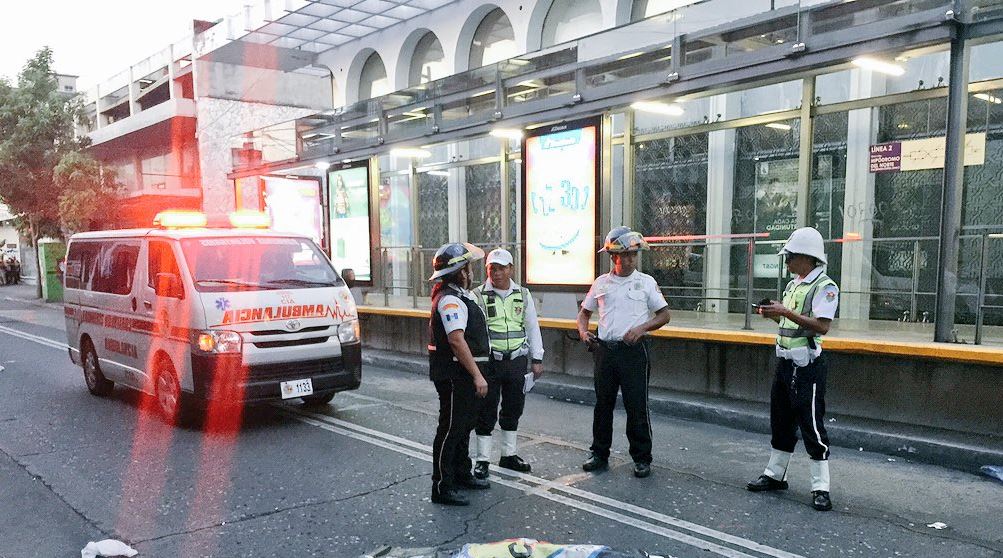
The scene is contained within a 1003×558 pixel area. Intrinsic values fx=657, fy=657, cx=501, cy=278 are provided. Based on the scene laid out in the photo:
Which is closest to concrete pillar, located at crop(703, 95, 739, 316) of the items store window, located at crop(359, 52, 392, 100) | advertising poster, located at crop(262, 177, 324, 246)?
advertising poster, located at crop(262, 177, 324, 246)

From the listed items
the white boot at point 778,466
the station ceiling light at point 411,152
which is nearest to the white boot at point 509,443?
the white boot at point 778,466

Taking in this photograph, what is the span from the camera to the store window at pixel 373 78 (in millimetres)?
16891

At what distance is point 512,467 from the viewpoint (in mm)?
5223

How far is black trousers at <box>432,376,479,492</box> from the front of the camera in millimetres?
4477

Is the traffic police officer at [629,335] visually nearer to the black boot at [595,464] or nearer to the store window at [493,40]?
the black boot at [595,464]

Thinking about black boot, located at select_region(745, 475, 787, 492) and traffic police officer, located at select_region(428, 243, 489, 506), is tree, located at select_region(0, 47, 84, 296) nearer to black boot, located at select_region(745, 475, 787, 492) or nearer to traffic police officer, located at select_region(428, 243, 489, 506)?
traffic police officer, located at select_region(428, 243, 489, 506)

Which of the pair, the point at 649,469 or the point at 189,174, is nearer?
the point at 649,469

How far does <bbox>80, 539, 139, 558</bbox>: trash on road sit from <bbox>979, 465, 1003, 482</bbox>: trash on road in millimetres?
5979

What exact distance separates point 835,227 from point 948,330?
351cm

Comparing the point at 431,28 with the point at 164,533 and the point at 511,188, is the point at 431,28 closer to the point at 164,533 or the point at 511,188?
the point at 511,188

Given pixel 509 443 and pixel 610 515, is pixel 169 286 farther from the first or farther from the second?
pixel 610 515

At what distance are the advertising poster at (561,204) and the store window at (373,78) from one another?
8.77m

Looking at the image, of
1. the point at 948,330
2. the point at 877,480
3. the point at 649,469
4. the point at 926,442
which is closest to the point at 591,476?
the point at 649,469

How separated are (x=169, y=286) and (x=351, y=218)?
20.1 ft
